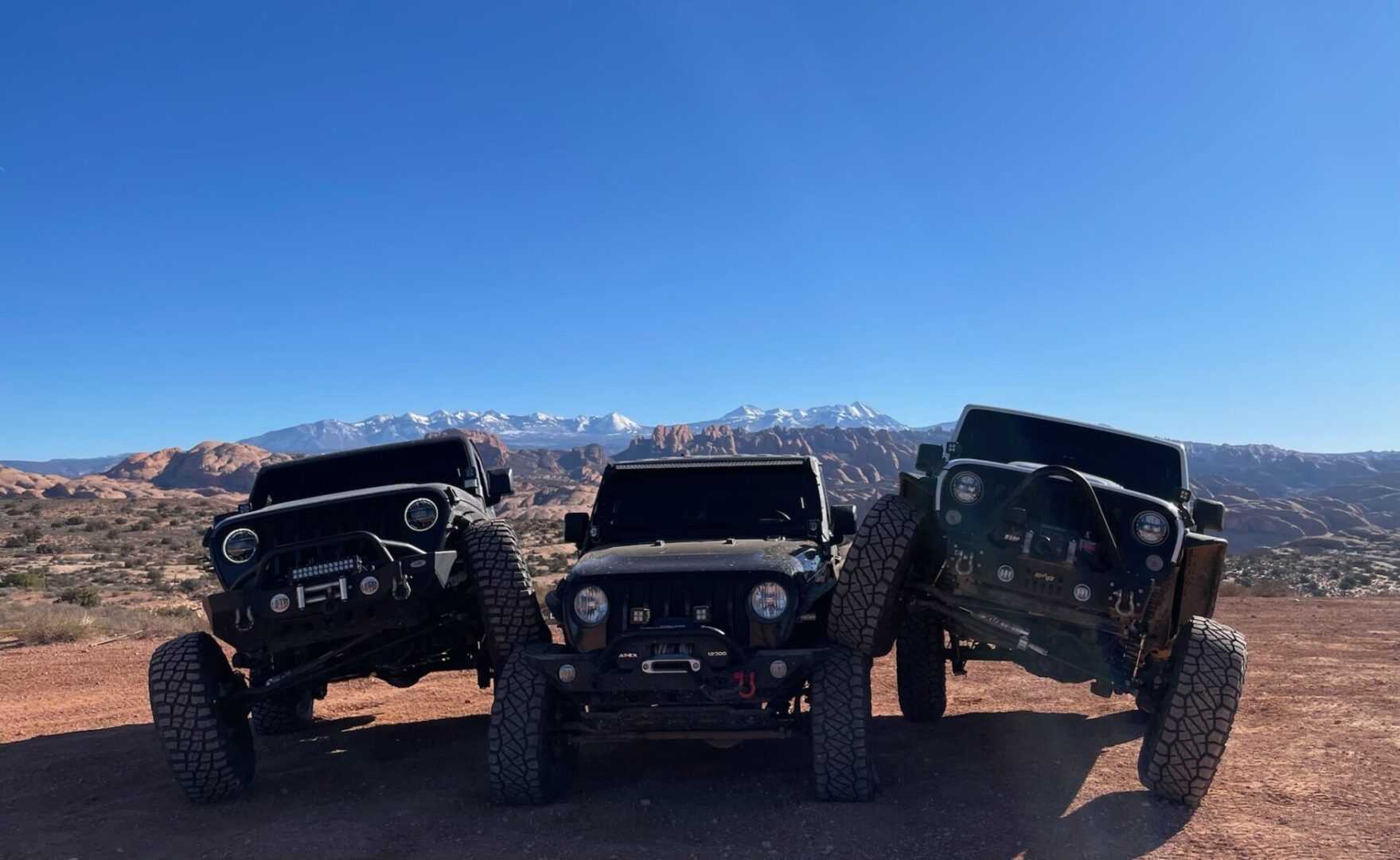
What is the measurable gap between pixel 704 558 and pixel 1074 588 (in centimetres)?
229

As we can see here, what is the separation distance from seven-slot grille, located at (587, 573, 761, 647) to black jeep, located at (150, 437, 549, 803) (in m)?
0.99

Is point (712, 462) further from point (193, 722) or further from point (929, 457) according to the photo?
point (193, 722)

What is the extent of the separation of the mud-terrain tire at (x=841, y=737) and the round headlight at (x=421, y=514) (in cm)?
291

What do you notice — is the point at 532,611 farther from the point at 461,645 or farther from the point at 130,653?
the point at 130,653

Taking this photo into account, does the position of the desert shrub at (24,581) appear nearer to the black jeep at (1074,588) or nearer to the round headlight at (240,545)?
the round headlight at (240,545)

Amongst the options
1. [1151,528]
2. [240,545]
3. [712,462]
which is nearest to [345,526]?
[240,545]

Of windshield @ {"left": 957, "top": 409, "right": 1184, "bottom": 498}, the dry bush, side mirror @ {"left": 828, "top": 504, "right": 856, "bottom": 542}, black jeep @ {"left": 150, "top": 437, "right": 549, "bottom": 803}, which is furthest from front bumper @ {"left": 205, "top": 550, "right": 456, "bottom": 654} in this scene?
the dry bush

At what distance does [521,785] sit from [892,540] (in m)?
2.74

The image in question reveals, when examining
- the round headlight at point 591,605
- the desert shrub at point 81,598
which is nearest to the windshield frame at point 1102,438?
the round headlight at point 591,605

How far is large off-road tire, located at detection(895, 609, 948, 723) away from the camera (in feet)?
25.8

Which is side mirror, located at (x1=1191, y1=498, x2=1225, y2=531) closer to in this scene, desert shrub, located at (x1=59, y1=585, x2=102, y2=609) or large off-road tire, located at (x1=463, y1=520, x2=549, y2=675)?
large off-road tire, located at (x1=463, y1=520, x2=549, y2=675)

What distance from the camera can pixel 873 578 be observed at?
5945mm

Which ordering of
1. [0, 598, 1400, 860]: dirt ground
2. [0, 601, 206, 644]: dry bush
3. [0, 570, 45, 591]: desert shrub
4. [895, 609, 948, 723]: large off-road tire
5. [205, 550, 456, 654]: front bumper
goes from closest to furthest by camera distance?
1. [0, 598, 1400, 860]: dirt ground
2. [205, 550, 456, 654]: front bumper
3. [895, 609, 948, 723]: large off-road tire
4. [0, 601, 206, 644]: dry bush
5. [0, 570, 45, 591]: desert shrub

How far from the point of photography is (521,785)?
564cm
